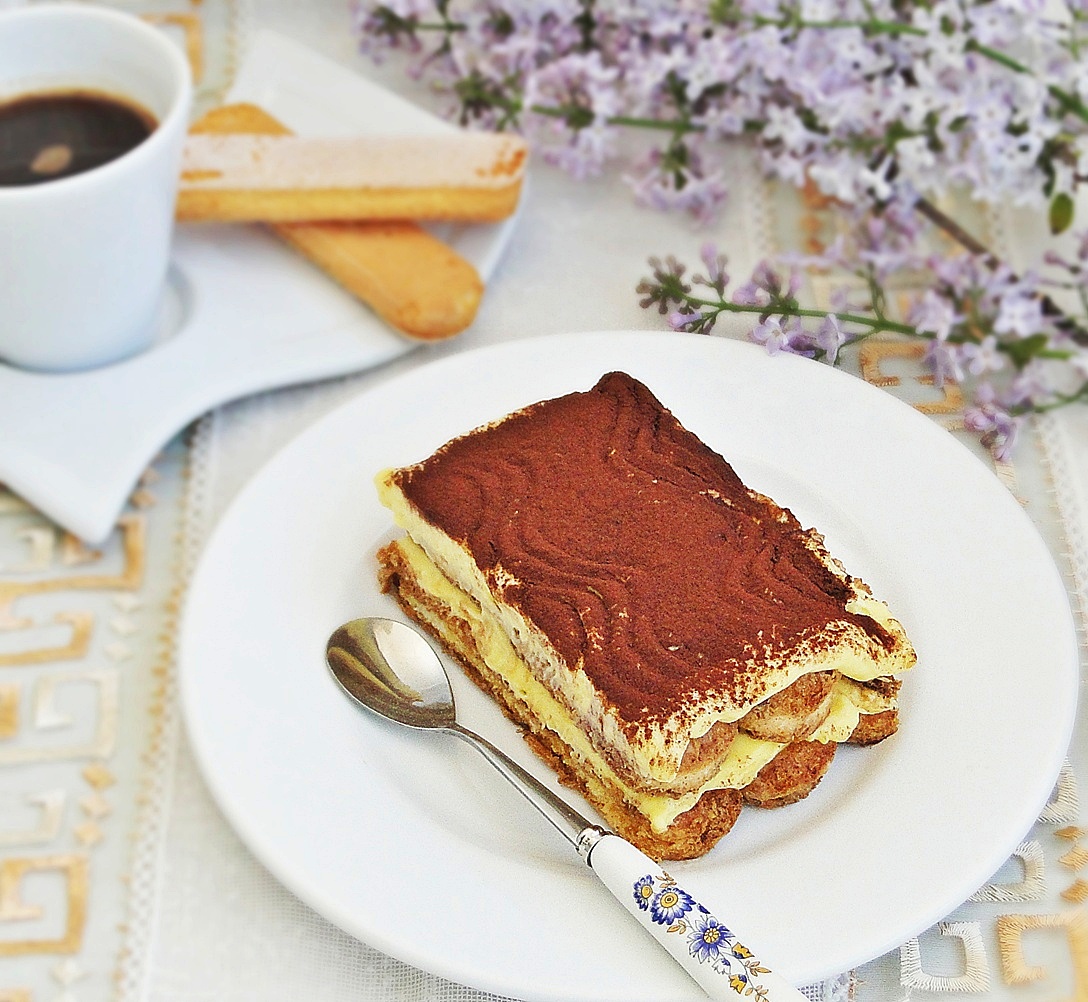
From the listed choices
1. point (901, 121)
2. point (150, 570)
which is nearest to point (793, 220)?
point (901, 121)

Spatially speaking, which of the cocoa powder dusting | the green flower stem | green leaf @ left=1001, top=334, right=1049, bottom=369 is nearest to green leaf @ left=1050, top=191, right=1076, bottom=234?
green leaf @ left=1001, top=334, right=1049, bottom=369

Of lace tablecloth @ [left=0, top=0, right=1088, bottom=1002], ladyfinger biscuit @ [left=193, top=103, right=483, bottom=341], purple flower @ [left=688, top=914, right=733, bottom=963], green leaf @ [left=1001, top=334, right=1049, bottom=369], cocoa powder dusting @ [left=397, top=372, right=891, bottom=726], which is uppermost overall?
green leaf @ [left=1001, top=334, right=1049, bottom=369]

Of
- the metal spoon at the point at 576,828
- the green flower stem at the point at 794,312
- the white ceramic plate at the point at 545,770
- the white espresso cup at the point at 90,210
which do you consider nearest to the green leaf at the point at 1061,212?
the green flower stem at the point at 794,312

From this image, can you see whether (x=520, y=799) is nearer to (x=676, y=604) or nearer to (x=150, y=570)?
(x=676, y=604)

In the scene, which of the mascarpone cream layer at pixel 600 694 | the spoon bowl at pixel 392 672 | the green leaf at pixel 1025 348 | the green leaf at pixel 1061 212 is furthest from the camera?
the green leaf at pixel 1061 212

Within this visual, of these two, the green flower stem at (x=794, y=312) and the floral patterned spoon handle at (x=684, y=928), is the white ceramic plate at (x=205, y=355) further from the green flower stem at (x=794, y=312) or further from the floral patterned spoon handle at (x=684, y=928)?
the floral patterned spoon handle at (x=684, y=928)

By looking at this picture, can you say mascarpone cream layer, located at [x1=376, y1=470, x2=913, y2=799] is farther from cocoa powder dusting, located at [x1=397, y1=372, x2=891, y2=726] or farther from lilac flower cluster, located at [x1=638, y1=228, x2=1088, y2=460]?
lilac flower cluster, located at [x1=638, y1=228, x2=1088, y2=460]

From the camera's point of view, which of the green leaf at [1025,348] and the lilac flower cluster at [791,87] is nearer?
the green leaf at [1025,348]
